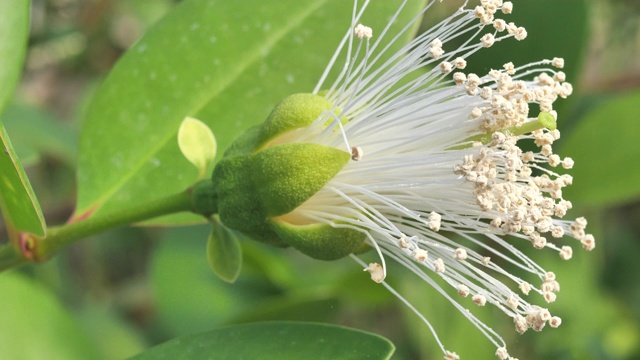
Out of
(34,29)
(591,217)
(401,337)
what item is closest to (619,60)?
(591,217)

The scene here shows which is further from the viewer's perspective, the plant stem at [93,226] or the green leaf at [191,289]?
the green leaf at [191,289]

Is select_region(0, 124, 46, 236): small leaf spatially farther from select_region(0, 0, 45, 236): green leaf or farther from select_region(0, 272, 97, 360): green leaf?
select_region(0, 272, 97, 360): green leaf

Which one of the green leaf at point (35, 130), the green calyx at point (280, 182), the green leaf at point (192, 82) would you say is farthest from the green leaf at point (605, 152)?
A: the green leaf at point (35, 130)

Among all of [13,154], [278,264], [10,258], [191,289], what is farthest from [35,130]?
[13,154]

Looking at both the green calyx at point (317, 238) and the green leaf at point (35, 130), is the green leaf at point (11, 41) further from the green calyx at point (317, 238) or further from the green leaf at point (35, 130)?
the green leaf at point (35, 130)

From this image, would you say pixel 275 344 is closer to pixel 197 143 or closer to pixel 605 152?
pixel 197 143

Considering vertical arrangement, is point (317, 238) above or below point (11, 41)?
above

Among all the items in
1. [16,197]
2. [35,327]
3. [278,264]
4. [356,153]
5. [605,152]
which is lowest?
[35,327]

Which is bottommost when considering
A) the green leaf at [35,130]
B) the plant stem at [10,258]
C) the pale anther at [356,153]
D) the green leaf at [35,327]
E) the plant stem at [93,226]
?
the green leaf at [35,327]
